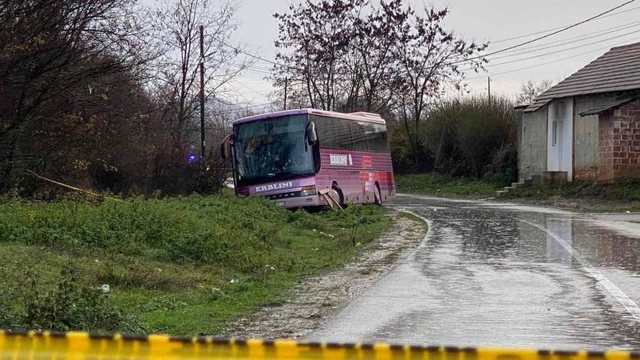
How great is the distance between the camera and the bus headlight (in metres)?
25.4

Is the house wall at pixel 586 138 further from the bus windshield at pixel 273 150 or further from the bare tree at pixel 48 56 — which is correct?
the bare tree at pixel 48 56

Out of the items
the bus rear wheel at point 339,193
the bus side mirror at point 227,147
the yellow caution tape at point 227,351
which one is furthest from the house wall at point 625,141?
the yellow caution tape at point 227,351

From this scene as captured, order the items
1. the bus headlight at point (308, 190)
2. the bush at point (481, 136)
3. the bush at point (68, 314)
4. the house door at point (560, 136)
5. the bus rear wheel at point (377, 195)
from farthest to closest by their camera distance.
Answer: the bush at point (481, 136)
the house door at point (560, 136)
the bus rear wheel at point (377, 195)
the bus headlight at point (308, 190)
the bush at point (68, 314)

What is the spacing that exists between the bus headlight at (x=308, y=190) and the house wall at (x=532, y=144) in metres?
18.8

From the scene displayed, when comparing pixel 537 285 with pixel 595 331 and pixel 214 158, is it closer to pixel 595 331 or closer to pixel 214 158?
pixel 595 331

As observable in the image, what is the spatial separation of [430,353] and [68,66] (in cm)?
1738

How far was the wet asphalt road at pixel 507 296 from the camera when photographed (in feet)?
25.1

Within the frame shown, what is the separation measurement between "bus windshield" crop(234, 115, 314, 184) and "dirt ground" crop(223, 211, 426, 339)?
8.98m

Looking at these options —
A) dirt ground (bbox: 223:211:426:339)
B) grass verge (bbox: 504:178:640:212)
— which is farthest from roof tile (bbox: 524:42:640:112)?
dirt ground (bbox: 223:211:426:339)

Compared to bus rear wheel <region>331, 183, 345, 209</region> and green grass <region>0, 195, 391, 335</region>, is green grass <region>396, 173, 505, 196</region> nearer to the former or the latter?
bus rear wheel <region>331, 183, 345, 209</region>

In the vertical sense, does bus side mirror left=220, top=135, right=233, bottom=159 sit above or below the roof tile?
below

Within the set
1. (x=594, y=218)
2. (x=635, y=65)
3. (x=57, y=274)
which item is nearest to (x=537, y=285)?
(x=57, y=274)

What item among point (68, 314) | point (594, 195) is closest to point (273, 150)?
point (594, 195)

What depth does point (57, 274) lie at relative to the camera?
988 cm
